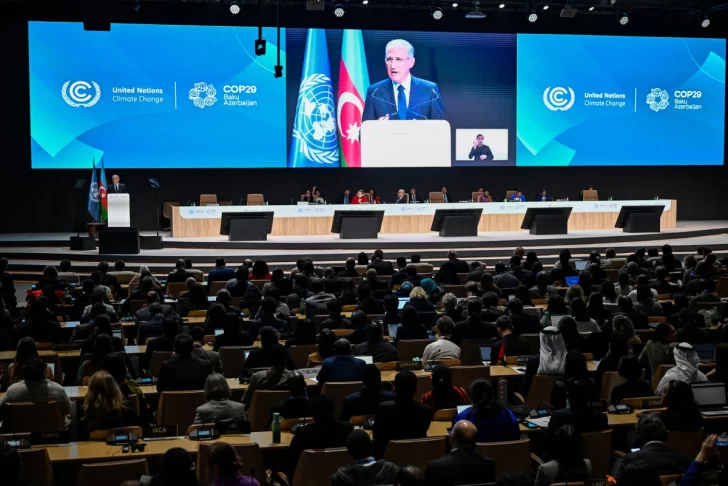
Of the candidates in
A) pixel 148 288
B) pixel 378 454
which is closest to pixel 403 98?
pixel 148 288

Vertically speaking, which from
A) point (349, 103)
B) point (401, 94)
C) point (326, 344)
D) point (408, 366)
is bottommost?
point (408, 366)

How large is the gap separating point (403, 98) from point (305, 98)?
2.41m

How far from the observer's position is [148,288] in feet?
35.0

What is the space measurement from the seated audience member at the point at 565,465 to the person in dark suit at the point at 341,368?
2.48 metres

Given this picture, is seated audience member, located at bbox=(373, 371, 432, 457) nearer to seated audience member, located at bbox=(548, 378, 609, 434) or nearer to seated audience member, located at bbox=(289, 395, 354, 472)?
seated audience member, located at bbox=(289, 395, 354, 472)

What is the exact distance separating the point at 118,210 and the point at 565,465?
47.2 feet

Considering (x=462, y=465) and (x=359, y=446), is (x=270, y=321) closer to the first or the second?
(x=359, y=446)

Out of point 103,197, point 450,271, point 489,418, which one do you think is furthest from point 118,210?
point 489,418

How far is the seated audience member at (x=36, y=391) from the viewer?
6.21m

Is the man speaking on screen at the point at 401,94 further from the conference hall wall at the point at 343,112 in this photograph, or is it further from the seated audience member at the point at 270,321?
the seated audience member at the point at 270,321

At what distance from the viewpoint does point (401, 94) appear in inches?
853

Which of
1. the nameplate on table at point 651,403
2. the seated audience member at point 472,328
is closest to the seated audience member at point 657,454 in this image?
the nameplate on table at point 651,403

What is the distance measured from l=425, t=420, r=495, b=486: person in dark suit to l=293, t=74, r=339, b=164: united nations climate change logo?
16.8 meters

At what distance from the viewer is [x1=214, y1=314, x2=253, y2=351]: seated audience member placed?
27.2 feet
